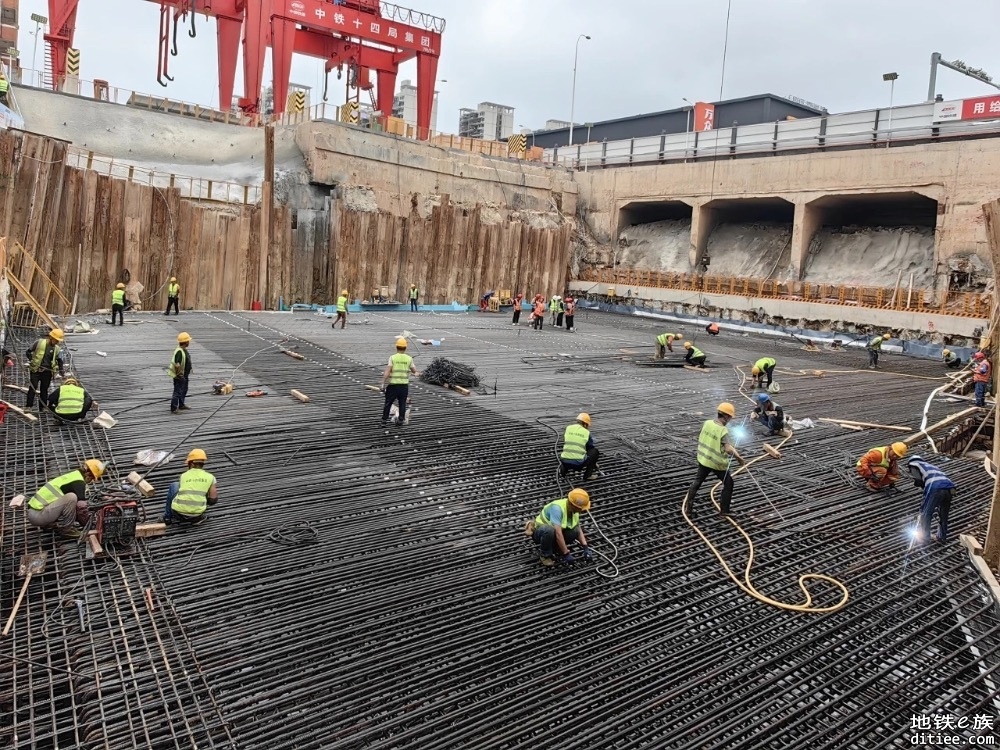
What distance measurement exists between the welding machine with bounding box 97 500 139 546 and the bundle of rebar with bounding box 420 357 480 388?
749cm

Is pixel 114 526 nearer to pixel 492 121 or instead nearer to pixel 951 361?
pixel 951 361

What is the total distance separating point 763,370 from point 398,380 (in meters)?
8.20

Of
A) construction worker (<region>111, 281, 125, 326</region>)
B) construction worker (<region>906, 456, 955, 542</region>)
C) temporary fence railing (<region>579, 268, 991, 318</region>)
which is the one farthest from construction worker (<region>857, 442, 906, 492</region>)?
temporary fence railing (<region>579, 268, 991, 318</region>)

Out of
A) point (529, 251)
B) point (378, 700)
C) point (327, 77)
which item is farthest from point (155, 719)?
point (327, 77)

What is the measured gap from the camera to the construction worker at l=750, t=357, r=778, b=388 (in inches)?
560

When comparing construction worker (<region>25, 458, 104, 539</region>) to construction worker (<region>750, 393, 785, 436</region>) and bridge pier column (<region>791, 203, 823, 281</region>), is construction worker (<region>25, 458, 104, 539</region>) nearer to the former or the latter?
construction worker (<region>750, 393, 785, 436</region>)

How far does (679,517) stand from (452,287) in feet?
73.8

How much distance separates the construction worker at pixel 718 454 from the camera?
289 inches

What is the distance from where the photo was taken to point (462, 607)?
5.43 meters

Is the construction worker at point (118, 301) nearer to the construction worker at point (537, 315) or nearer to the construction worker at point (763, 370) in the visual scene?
the construction worker at point (537, 315)

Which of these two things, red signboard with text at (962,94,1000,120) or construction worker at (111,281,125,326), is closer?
construction worker at (111,281,125,326)

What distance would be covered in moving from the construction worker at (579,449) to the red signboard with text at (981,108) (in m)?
26.7

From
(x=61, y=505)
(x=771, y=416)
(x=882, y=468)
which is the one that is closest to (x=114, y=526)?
(x=61, y=505)

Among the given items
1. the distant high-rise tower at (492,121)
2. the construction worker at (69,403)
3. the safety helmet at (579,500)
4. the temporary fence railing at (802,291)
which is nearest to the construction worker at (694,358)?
the safety helmet at (579,500)
